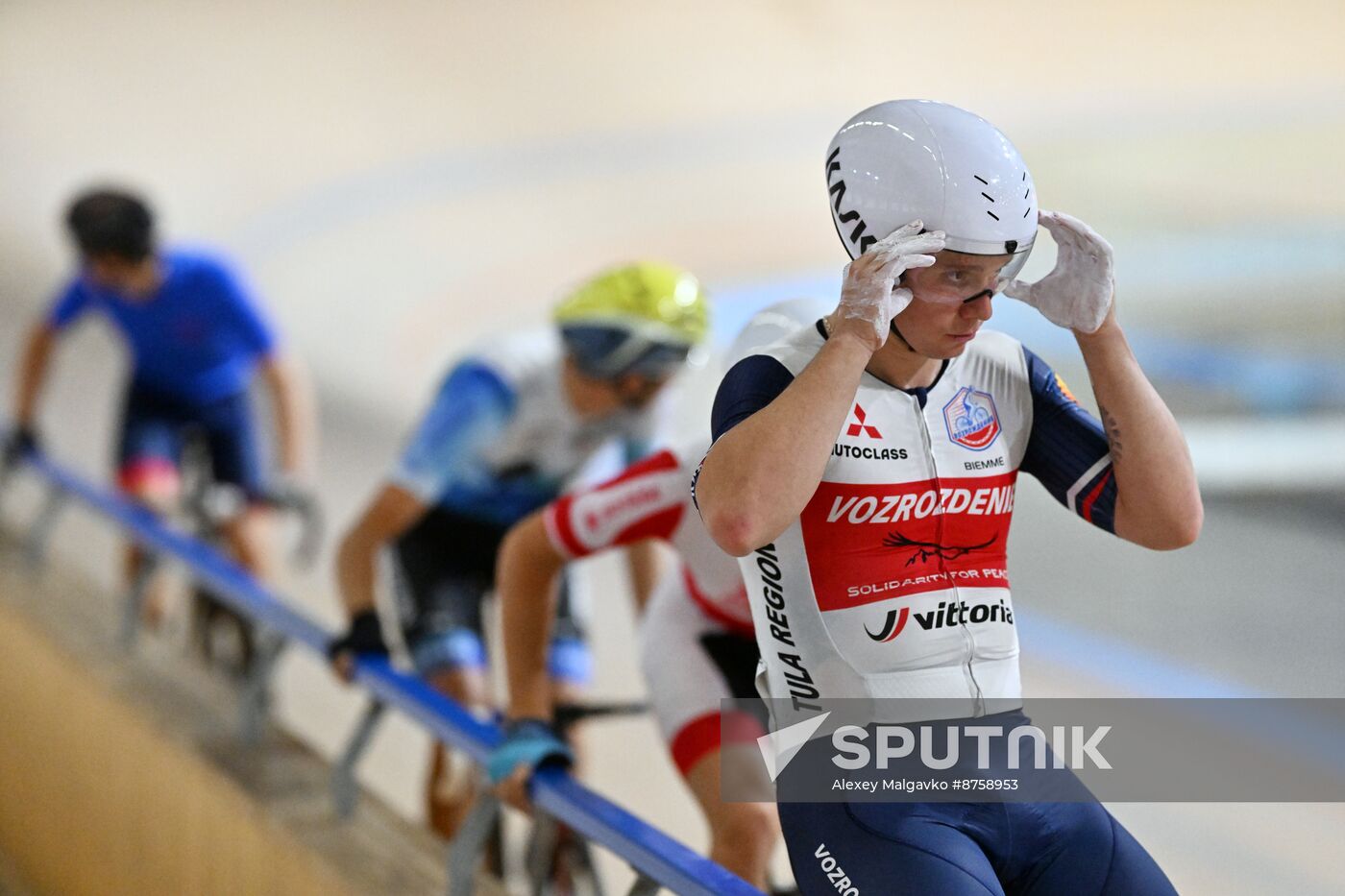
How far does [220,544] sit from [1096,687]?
307 cm

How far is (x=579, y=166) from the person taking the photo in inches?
614

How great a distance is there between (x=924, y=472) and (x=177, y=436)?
3.69m

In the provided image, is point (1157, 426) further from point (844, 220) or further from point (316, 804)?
point (316, 804)

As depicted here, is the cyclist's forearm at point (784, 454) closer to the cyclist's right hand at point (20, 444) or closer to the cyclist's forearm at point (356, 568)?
the cyclist's forearm at point (356, 568)

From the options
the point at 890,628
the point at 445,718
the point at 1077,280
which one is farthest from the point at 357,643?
the point at 1077,280

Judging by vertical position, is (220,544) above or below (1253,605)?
above

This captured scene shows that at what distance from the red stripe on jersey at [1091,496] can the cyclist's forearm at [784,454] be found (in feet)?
1.27

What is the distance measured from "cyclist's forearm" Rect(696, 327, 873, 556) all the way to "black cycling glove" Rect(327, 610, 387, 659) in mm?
1628

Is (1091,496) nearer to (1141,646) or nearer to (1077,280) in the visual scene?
(1077,280)

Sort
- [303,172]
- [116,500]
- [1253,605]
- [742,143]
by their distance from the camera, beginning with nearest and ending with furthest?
[116,500], [1253,605], [303,172], [742,143]

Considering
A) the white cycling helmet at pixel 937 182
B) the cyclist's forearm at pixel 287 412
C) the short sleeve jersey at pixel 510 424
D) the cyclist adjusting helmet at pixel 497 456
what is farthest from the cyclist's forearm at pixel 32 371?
the white cycling helmet at pixel 937 182

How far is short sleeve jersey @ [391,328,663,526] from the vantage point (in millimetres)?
3146

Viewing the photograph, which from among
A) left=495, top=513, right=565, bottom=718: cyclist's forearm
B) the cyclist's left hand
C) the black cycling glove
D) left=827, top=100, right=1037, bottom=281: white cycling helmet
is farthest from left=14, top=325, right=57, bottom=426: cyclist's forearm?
the cyclist's left hand

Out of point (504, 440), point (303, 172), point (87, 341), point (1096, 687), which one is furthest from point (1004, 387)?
point (303, 172)
